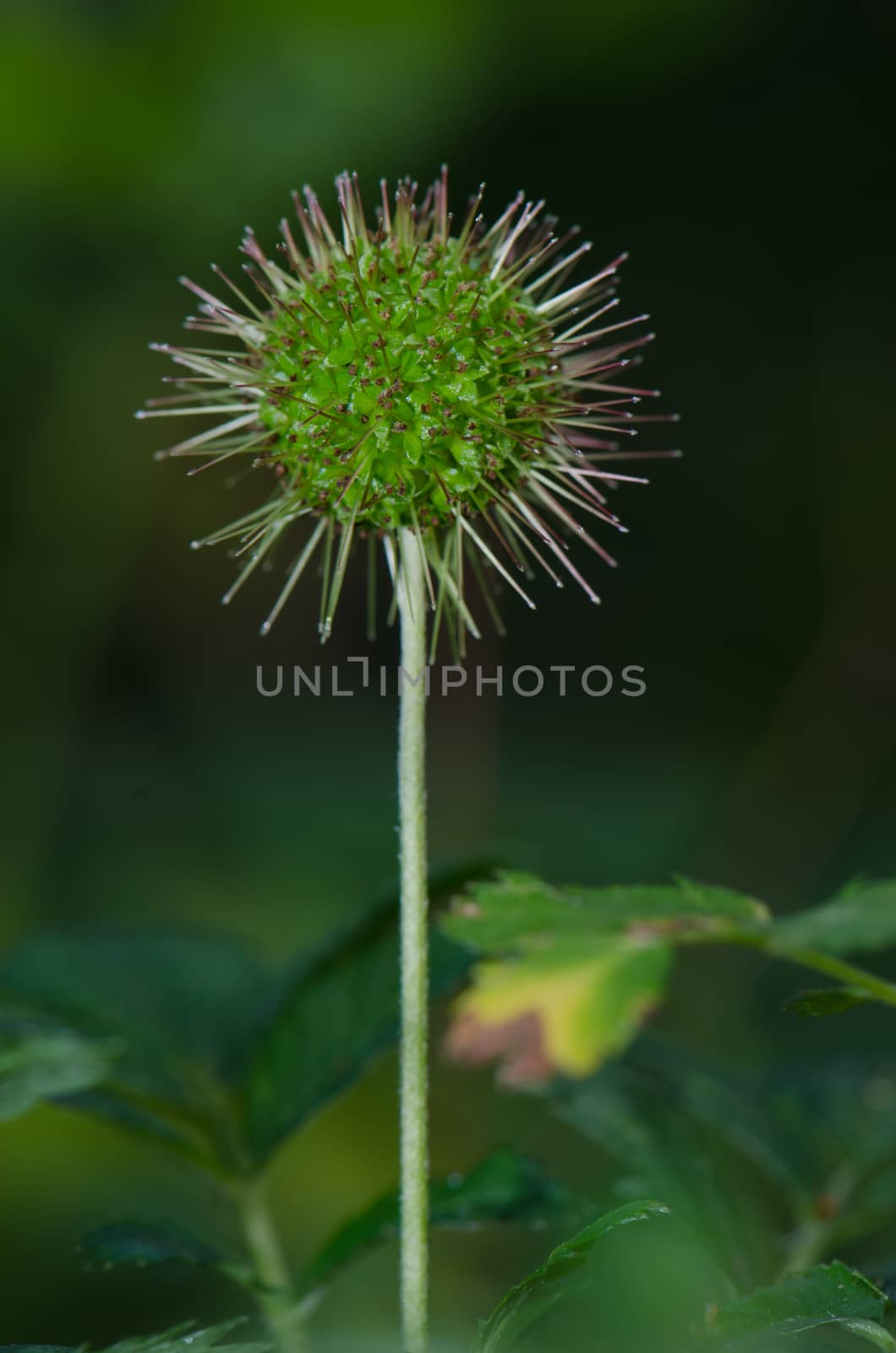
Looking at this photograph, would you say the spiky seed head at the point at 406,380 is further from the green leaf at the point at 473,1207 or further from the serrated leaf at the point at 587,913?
the green leaf at the point at 473,1207

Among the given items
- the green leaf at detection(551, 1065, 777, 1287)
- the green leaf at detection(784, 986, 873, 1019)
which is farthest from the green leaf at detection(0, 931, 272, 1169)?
the green leaf at detection(784, 986, 873, 1019)

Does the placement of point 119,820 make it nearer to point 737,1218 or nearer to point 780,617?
point 780,617

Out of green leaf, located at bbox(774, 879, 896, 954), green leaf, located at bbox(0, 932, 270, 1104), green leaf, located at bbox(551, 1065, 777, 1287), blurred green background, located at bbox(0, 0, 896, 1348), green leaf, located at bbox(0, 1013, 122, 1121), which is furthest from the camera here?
blurred green background, located at bbox(0, 0, 896, 1348)

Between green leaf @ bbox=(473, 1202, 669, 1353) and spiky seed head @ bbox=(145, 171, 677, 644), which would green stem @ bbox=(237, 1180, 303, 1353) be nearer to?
green leaf @ bbox=(473, 1202, 669, 1353)

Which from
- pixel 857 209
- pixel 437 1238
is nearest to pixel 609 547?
pixel 857 209

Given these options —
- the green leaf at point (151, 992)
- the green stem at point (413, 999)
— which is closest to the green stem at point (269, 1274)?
the green leaf at point (151, 992)

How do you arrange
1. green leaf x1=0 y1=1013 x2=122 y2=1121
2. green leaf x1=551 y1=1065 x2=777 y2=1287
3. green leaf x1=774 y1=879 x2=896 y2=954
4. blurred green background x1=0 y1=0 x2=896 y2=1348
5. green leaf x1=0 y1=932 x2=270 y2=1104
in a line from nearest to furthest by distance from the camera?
green leaf x1=774 y1=879 x2=896 y2=954 < green leaf x1=0 y1=1013 x2=122 y2=1121 < green leaf x1=551 y1=1065 x2=777 y2=1287 < green leaf x1=0 y1=932 x2=270 y2=1104 < blurred green background x1=0 y1=0 x2=896 y2=1348

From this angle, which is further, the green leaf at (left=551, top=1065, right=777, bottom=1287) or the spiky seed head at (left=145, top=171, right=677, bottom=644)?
the green leaf at (left=551, top=1065, right=777, bottom=1287)

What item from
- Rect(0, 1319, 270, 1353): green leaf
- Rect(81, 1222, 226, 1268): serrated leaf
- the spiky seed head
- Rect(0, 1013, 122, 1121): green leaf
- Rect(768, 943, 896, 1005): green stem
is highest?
the spiky seed head
